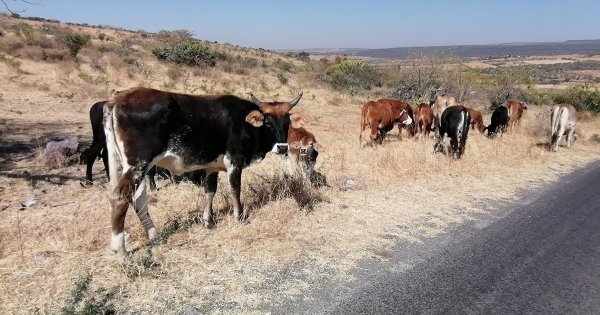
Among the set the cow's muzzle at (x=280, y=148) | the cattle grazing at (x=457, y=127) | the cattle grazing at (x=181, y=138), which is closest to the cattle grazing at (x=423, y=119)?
the cattle grazing at (x=457, y=127)

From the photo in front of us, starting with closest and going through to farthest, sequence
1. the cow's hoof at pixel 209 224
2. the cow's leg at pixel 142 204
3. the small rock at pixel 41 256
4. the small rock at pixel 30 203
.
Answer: the small rock at pixel 41 256
the cow's leg at pixel 142 204
the cow's hoof at pixel 209 224
the small rock at pixel 30 203

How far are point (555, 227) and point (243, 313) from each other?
507 cm

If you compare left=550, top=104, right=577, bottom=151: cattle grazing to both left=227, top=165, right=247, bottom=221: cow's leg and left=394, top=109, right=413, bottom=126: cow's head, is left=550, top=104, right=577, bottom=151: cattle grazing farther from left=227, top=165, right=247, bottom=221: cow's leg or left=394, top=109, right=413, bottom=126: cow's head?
left=227, top=165, right=247, bottom=221: cow's leg

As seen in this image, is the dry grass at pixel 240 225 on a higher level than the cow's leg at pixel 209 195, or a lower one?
lower

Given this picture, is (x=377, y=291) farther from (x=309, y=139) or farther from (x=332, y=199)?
(x=309, y=139)

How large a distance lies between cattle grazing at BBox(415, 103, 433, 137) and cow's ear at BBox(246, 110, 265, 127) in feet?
32.8

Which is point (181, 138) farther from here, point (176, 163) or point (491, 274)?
point (491, 274)

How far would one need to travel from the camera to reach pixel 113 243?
4.70m

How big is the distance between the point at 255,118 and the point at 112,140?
1.74 metres

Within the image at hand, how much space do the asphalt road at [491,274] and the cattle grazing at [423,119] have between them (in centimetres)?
788

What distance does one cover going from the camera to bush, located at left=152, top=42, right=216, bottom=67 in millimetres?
29969

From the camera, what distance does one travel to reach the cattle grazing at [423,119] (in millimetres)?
14867

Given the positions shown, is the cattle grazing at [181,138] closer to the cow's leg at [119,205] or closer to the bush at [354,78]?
the cow's leg at [119,205]

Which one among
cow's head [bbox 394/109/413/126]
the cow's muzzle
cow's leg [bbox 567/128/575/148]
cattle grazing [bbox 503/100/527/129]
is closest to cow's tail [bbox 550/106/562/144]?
cow's leg [bbox 567/128/575/148]
